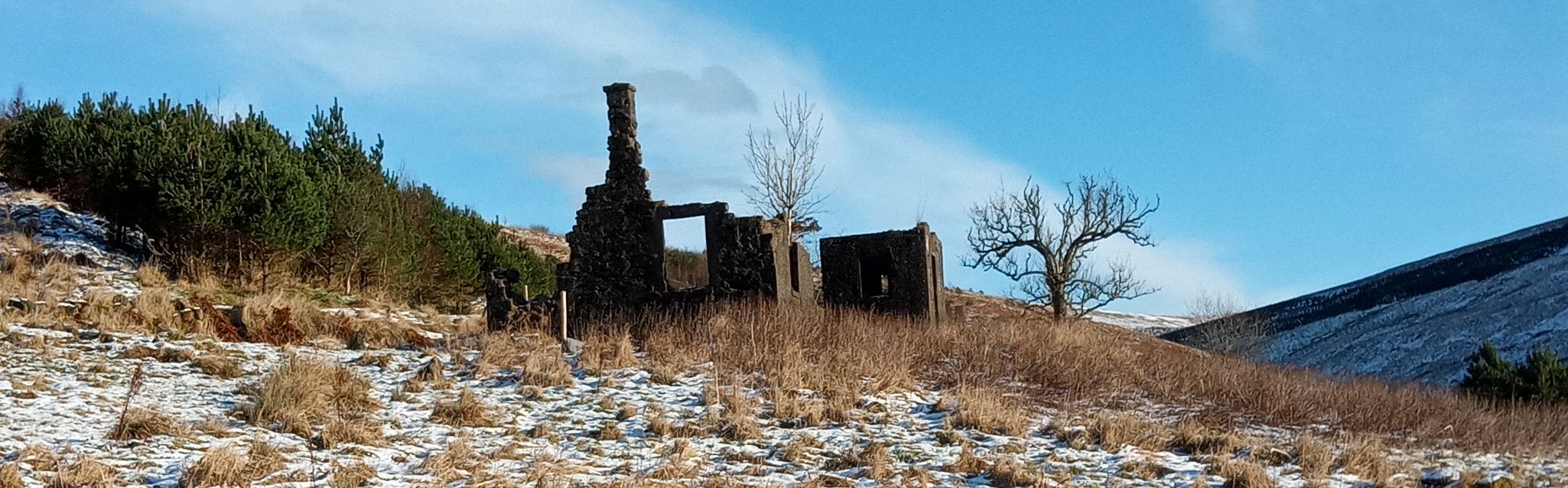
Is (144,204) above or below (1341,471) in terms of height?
above

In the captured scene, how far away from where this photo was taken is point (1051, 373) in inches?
623

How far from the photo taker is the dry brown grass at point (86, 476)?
27.1 ft

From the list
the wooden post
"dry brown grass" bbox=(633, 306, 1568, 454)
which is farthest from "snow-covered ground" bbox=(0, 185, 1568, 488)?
the wooden post

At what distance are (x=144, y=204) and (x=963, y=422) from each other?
15193mm

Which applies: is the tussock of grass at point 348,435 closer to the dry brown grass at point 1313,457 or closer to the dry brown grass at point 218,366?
the dry brown grass at point 218,366

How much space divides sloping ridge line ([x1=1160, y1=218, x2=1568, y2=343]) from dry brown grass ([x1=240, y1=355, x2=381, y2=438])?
33.8 meters

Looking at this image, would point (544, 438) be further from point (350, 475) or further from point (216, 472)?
point (216, 472)

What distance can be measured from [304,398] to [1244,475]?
8064 mm

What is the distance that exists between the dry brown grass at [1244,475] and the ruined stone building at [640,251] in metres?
8.54

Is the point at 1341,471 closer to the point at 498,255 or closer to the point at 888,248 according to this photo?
the point at 888,248

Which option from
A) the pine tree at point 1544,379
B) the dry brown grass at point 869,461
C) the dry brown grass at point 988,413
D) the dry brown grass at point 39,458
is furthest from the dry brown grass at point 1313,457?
the pine tree at point 1544,379

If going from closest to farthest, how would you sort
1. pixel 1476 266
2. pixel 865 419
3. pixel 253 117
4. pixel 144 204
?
pixel 865 419 → pixel 144 204 → pixel 253 117 → pixel 1476 266

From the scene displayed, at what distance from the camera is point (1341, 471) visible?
436 inches

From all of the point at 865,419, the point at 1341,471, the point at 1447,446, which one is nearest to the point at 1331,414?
the point at 1447,446
